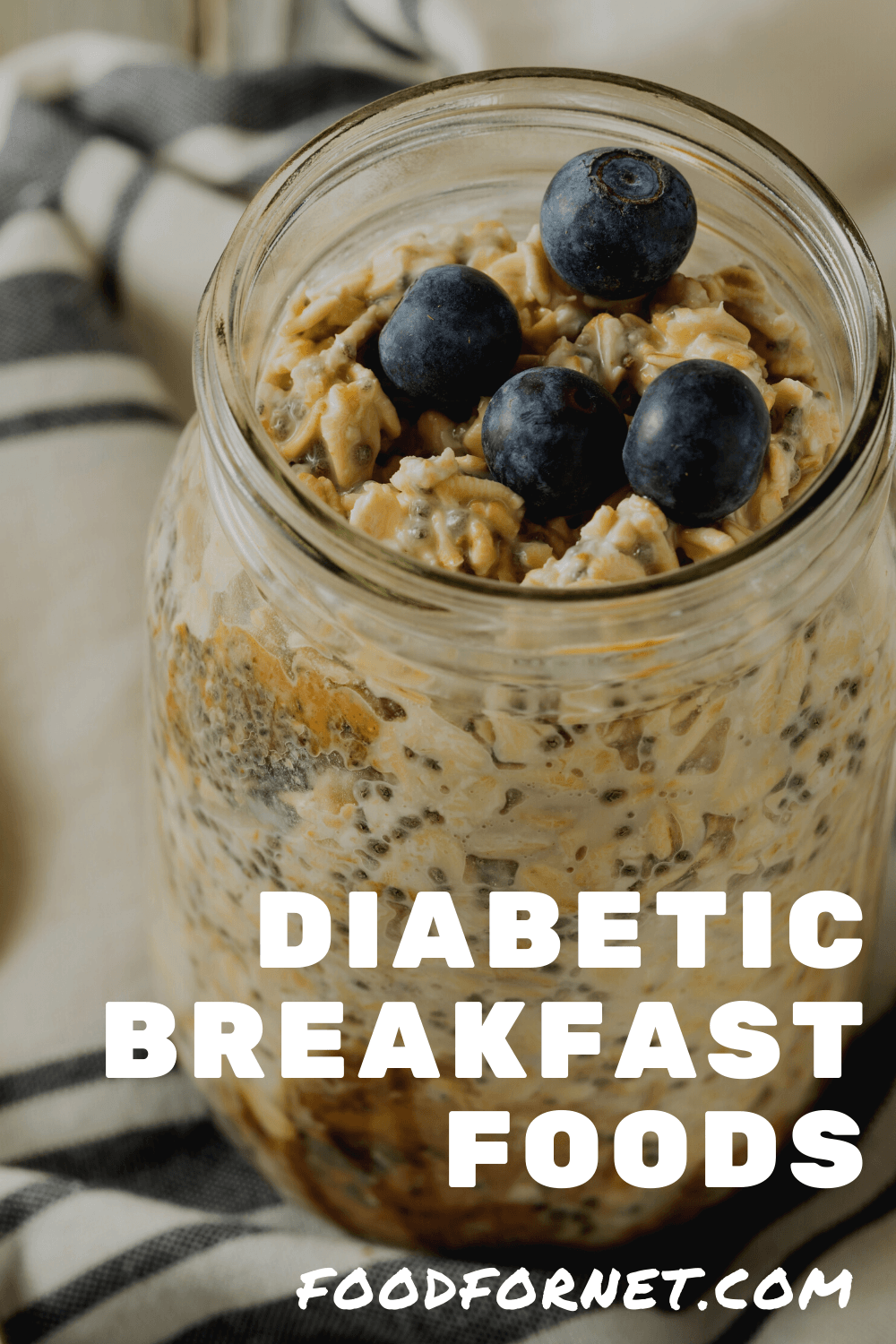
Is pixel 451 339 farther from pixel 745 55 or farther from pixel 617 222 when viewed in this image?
pixel 745 55

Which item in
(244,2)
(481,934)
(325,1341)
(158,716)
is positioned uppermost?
(244,2)

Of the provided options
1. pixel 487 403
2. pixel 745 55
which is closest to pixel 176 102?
pixel 745 55

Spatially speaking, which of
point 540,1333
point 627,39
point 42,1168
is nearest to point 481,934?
point 540,1333

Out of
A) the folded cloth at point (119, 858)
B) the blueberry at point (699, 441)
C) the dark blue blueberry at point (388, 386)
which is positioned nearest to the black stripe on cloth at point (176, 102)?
the folded cloth at point (119, 858)

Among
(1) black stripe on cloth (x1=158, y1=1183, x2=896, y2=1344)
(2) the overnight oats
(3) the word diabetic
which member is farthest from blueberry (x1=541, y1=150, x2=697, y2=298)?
(1) black stripe on cloth (x1=158, y1=1183, x2=896, y2=1344)

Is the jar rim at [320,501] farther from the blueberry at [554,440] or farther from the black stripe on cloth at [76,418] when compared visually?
the black stripe on cloth at [76,418]

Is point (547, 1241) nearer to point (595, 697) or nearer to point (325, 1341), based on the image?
point (325, 1341)

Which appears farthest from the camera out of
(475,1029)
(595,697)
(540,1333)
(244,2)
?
(244,2)
